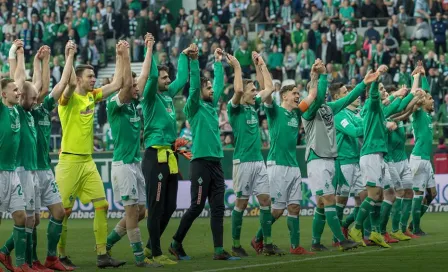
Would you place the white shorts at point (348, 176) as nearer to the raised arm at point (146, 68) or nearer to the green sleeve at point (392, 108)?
the green sleeve at point (392, 108)

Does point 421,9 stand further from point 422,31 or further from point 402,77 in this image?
point 402,77

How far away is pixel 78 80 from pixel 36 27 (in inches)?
1003

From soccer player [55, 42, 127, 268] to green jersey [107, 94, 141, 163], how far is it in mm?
291

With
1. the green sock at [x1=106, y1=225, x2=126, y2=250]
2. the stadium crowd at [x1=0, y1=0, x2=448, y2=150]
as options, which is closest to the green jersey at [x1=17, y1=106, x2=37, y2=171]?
the green sock at [x1=106, y1=225, x2=126, y2=250]

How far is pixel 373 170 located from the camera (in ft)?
60.3

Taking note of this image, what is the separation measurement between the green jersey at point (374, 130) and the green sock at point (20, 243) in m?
6.88

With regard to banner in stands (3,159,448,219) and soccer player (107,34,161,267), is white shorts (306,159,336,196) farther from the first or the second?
banner in stands (3,159,448,219)

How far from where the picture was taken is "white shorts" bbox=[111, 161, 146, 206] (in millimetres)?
15352

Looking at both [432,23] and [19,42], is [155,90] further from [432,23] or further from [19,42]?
[432,23]

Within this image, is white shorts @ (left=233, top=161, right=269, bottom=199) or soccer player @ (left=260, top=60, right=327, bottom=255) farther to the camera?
white shorts @ (left=233, top=161, right=269, bottom=199)

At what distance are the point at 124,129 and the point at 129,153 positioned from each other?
36 centimetres

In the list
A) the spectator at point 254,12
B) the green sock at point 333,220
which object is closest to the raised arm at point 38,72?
the green sock at point 333,220

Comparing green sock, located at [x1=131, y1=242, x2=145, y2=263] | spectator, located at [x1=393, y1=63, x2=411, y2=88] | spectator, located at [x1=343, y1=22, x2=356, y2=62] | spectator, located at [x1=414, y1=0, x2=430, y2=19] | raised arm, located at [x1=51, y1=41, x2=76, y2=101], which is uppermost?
spectator, located at [x1=414, y1=0, x2=430, y2=19]

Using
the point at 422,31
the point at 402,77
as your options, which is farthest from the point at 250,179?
the point at 422,31
